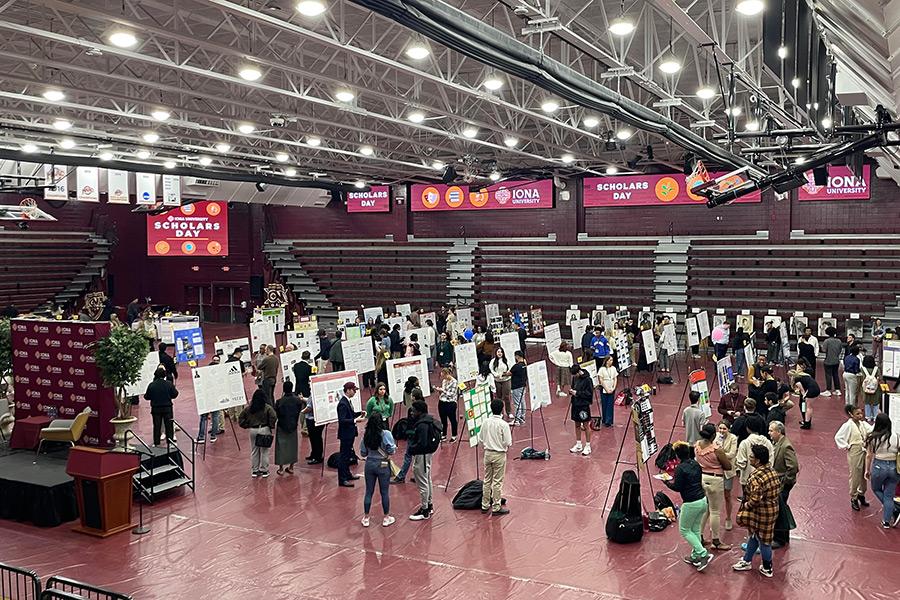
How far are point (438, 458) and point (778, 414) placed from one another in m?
4.96

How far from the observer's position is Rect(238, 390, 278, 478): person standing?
35.7ft

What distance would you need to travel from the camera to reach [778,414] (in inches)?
402

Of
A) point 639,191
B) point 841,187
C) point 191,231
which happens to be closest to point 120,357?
point 639,191

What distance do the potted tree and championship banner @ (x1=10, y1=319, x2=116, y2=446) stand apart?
305mm

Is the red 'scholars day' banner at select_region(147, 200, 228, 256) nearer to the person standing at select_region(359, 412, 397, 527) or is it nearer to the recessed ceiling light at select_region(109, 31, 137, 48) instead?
the recessed ceiling light at select_region(109, 31, 137, 48)

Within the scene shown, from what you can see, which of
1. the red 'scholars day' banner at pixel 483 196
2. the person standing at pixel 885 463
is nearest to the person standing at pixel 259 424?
the person standing at pixel 885 463

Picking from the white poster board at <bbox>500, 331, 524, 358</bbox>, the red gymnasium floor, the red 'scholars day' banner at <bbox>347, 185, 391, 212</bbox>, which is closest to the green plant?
the red gymnasium floor

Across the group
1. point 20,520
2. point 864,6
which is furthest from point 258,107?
point 864,6

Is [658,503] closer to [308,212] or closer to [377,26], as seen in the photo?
[377,26]

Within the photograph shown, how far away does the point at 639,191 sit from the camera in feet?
88.6

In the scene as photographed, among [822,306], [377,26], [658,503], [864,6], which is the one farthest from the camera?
[822,306]

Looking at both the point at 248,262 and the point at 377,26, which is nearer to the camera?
the point at 377,26

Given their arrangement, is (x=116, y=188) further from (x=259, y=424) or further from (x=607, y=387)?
(x=607, y=387)

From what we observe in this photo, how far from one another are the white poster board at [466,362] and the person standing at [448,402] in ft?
6.93
